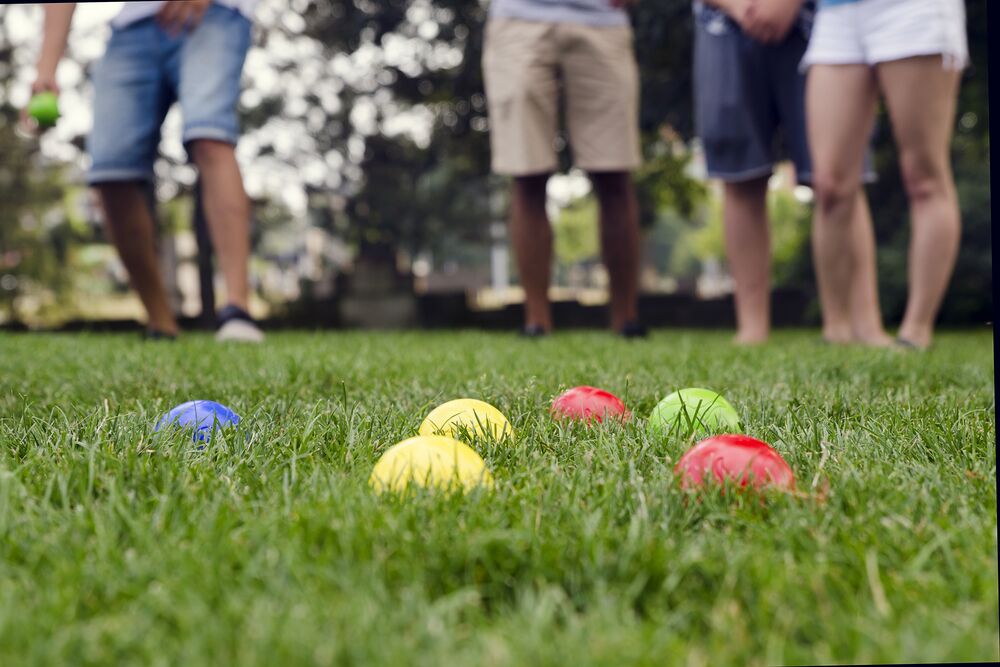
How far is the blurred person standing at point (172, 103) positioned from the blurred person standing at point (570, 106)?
1.25m

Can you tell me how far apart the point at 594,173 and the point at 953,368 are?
2.17 m

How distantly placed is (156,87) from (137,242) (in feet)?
2.43

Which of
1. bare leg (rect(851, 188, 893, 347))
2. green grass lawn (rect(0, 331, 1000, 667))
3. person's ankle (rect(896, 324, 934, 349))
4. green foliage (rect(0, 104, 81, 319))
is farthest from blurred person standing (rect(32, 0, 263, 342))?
green foliage (rect(0, 104, 81, 319))

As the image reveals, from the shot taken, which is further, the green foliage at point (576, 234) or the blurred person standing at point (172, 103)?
→ the green foliage at point (576, 234)

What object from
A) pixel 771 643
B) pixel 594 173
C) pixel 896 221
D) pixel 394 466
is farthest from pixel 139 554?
pixel 896 221

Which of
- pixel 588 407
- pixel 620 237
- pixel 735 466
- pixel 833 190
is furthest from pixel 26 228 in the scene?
pixel 735 466

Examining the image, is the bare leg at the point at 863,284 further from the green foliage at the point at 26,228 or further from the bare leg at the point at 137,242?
the green foliage at the point at 26,228

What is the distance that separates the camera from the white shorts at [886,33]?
3402 millimetres

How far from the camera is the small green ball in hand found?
3814mm

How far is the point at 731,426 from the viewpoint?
1.75 metres

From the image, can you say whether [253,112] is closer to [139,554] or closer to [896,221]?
[896,221]

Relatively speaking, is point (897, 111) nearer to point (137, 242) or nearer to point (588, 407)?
point (588, 407)

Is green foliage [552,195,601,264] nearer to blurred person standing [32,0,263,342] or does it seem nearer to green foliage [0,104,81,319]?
green foliage [0,104,81,319]

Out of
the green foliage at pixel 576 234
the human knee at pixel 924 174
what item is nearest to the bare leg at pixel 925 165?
the human knee at pixel 924 174
